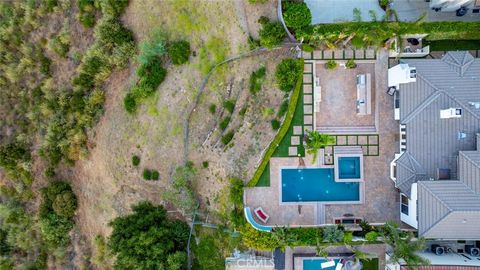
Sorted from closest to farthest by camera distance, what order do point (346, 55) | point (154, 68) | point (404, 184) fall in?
point (404, 184) < point (346, 55) < point (154, 68)

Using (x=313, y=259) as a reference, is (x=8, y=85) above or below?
above

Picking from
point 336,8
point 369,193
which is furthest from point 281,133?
point 336,8

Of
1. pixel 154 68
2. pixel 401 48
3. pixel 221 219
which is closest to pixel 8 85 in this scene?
pixel 154 68

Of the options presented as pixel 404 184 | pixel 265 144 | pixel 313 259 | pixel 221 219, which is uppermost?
pixel 265 144

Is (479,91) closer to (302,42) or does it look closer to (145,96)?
(302,42)

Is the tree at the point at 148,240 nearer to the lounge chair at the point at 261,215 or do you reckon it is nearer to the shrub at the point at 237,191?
the shrub at the point at 237,191

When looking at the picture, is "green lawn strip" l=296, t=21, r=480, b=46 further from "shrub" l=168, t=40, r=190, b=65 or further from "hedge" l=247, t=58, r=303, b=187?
"shrub" l=168, t=40, r=190, b=65

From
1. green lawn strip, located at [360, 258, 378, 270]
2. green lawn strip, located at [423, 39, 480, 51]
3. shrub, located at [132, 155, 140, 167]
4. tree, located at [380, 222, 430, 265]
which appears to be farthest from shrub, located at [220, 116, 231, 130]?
green lawn strip, located at [423, 39, 480, 51]
